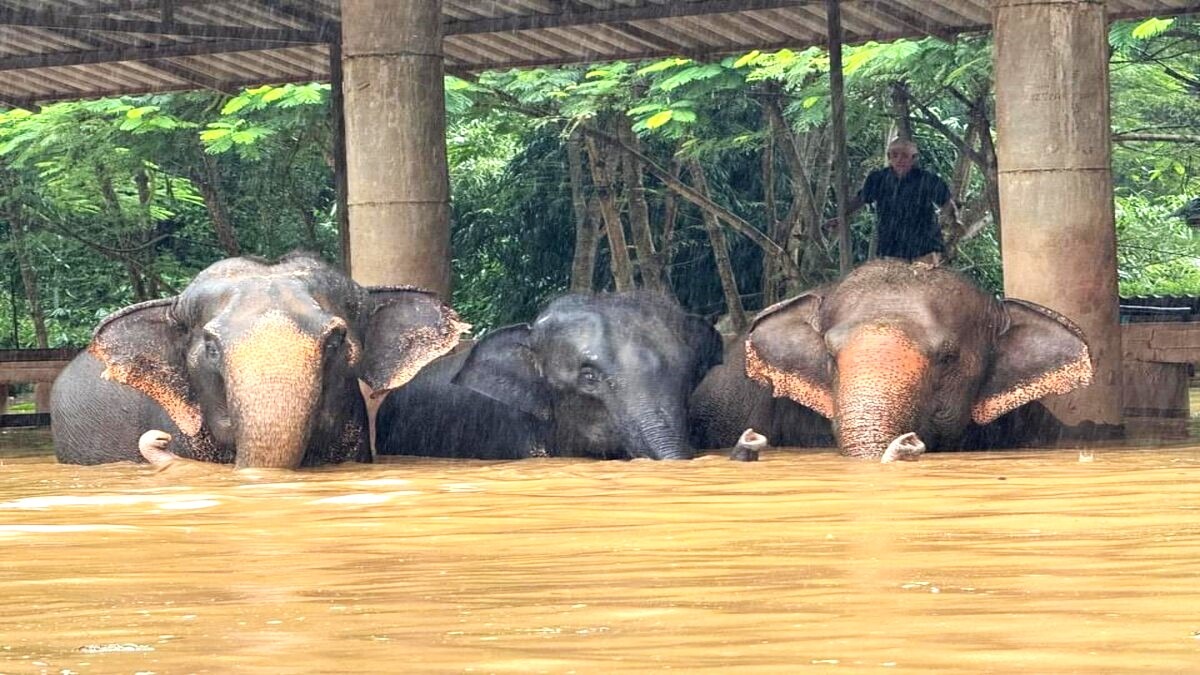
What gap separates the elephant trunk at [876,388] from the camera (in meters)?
9.09

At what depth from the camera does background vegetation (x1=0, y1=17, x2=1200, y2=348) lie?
20.1 metres

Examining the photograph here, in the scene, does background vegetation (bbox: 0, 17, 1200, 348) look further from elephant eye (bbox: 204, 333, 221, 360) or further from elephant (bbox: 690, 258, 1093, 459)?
elephant eye (bbox: 204, 333, 221, 360)

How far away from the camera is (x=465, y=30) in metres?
14.5

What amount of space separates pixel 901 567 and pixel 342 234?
9.87 m

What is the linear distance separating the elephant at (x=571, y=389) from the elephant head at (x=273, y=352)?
415 mm

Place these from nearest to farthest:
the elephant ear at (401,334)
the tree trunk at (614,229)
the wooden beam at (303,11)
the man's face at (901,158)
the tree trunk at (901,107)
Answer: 1. the elephant ear at (401,334)
2. the man's face at (901,158)
3. the wooden beam at (303,11)
4. the tree trunk at (901,107)
5. the tree trunk at (614,229)

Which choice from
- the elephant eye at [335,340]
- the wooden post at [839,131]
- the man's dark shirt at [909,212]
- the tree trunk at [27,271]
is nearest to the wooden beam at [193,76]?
the wooden post at [839,131]

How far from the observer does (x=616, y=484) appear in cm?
759

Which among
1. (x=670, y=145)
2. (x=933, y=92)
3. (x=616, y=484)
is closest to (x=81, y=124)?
(x=670, y=145)

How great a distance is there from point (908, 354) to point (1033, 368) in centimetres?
98

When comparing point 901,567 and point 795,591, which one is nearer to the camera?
point 795,591

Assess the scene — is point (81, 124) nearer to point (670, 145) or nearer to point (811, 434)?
point (670, 145)

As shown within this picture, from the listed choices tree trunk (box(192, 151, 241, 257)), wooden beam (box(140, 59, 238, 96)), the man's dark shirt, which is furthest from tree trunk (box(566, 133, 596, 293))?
the man's dark shirt

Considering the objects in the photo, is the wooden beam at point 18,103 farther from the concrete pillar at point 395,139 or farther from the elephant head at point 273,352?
the elephant head at point 273,352
